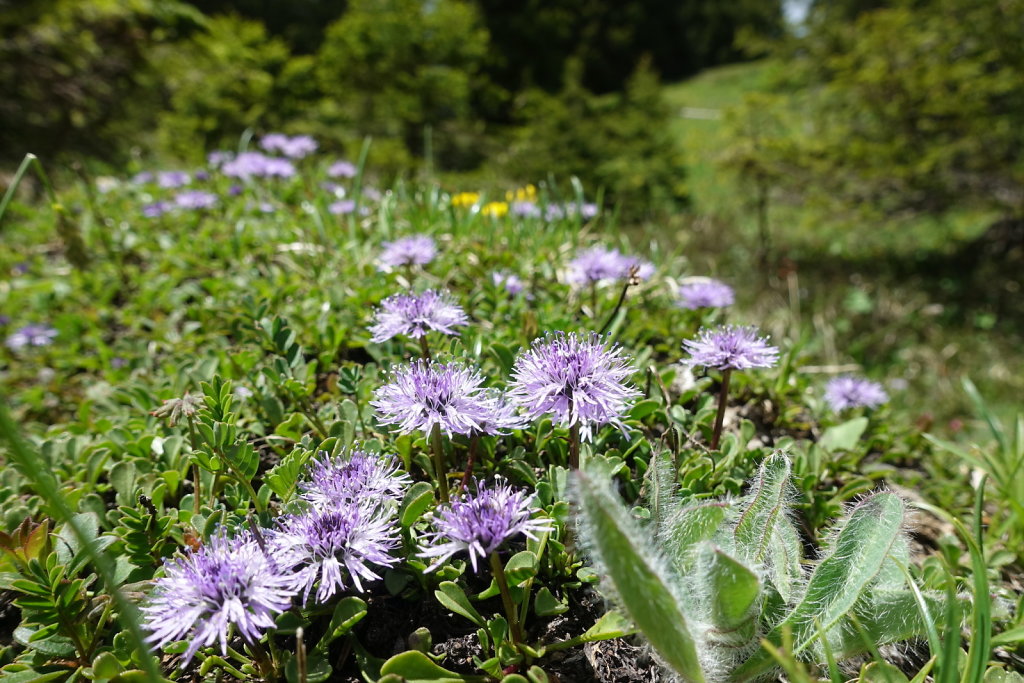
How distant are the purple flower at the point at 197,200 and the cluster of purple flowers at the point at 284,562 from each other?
262 centimetres

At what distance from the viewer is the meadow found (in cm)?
107

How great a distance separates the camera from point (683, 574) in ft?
3.83

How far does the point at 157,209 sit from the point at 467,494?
3.05 metres

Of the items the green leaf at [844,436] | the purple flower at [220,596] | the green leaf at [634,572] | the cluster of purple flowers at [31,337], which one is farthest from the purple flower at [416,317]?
the cluster of purple flowers at [31,337]

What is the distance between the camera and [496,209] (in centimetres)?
364

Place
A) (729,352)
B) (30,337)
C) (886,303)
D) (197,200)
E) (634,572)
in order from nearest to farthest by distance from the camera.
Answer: (634,572) < (729,352) < (30,337) < (197,200) < (886,303)

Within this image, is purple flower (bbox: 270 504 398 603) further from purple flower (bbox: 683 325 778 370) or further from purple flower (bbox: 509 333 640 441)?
purple flower (bbox: 683 325 778 370)

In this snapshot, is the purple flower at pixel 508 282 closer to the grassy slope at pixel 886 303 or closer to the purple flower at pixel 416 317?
the purple flower at pixel 416 317

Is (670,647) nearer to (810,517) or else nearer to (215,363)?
(810,517)

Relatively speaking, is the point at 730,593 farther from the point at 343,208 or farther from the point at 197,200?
the point at 197,200

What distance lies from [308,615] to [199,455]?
0.40 m

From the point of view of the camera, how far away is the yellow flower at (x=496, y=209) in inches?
119

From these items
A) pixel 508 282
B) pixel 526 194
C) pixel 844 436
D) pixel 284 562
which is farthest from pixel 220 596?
pixel 526 194

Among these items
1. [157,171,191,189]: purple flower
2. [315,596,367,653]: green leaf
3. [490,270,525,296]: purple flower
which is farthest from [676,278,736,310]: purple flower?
[157,171,191,189]: purple flower
